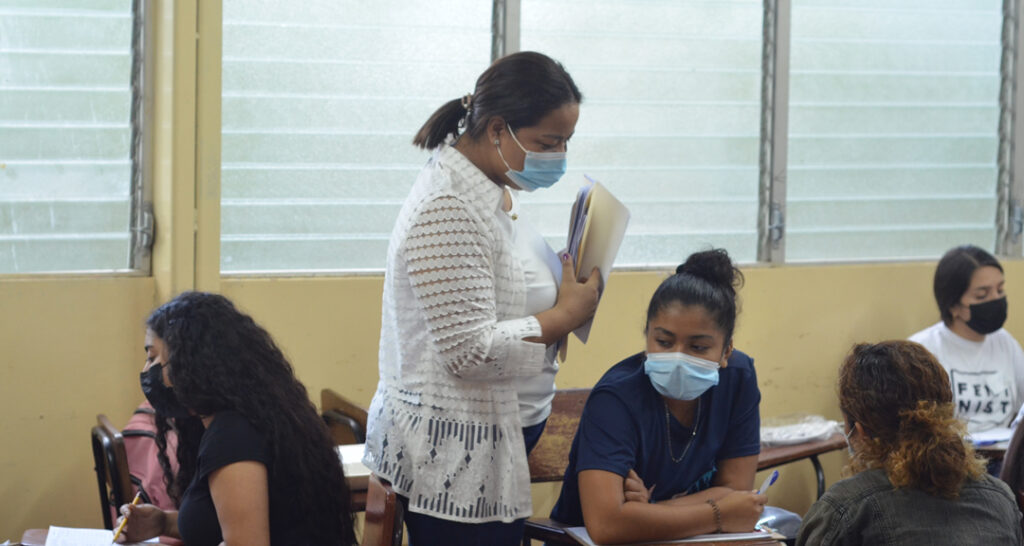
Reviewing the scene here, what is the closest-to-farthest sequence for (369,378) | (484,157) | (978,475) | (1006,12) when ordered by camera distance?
1. (978,475)
2. (484,157)
3. (369,378)
4. (1006,12)

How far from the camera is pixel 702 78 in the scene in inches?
169

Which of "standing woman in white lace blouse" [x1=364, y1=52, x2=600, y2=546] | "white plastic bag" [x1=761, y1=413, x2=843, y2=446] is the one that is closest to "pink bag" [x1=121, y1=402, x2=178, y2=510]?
"standing woman in white lace blouse" [x1=364, y1=52, x2=600, y2=546]

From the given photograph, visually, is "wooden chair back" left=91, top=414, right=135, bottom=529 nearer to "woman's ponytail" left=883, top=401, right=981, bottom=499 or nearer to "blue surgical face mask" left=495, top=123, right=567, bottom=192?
"blue surgical face mask" left=495, top=123, right=567, bottom=192

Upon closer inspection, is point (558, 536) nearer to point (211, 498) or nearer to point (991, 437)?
point (211, 498)

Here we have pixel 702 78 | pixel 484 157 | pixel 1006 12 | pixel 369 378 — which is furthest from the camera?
pixel 1006 12

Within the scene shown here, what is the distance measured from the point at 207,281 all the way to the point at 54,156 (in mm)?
640

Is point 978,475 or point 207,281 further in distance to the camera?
point 207,281

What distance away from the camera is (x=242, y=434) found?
2.10m

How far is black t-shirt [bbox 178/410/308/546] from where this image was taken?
208 cm

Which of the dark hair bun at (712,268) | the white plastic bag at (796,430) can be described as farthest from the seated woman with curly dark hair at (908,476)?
the white plastic bag at (796,430)

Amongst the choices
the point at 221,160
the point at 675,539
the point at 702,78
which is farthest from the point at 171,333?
the point at 702,78

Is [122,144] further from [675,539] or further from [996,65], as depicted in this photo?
[996,65]

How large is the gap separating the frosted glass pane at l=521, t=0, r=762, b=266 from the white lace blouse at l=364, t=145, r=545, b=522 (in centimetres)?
193

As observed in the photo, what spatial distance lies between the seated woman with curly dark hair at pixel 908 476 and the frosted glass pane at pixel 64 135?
2517mm
